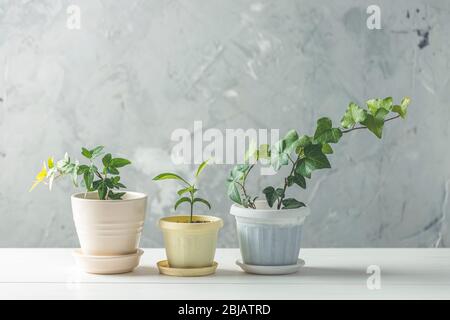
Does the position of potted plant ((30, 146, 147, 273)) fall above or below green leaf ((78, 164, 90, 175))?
below

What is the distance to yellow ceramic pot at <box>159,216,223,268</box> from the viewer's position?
4.09 feet

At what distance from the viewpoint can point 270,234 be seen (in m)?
1.26

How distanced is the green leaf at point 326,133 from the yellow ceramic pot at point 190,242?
25cm

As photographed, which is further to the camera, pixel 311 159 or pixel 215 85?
pixel 215 85

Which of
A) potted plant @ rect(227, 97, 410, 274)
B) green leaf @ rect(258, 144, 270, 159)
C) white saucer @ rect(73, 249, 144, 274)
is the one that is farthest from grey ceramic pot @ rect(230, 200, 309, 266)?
white saucer @ rect(73, 249, 144, 274)

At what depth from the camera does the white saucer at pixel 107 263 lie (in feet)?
4.09

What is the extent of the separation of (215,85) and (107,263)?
595 mm

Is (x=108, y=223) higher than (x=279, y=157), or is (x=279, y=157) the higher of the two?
(x=279, y=157)

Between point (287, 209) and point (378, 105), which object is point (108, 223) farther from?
point (378, 105)

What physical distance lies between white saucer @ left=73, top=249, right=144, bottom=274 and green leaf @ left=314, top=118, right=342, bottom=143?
0.41 meters

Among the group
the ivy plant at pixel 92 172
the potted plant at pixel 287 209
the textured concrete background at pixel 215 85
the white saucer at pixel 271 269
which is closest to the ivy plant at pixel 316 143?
the potted plant at pixel 287 209

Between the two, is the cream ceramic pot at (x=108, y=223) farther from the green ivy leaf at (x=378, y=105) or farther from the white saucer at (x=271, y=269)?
the green ivy leaf at (x=378, y=105)

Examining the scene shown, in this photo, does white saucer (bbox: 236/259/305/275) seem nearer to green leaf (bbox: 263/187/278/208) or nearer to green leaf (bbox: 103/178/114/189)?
green leaf (bbox: 263/187/278/208)

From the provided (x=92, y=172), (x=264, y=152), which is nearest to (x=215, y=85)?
(x=264, y=152)
